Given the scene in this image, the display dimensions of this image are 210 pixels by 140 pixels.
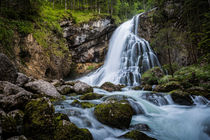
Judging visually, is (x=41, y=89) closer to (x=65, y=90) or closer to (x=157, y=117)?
(x=65, y=90)

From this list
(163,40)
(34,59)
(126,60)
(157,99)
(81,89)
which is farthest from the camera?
(126,60)

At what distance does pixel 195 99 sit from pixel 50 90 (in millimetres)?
8283

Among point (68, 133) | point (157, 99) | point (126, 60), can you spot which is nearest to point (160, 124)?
point (157, 99)

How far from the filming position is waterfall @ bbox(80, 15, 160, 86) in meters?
16.6

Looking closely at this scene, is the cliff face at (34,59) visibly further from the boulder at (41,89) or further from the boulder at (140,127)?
the boulder at (140,127)

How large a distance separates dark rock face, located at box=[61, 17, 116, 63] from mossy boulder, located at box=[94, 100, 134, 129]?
1819 cm

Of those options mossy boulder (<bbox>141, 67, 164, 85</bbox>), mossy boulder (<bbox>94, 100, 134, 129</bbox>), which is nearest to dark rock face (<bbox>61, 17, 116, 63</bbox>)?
mossy boulder (<bbox>141, 67, 164, 85</bbox>)

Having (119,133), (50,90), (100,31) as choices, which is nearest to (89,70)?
(100,31)

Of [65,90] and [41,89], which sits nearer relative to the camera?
[41,89]

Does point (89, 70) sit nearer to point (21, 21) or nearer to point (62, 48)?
point (62, 48)

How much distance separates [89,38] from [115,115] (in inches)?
776

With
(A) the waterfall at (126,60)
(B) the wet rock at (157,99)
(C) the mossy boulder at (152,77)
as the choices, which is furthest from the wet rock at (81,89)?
(A) the waterfall at (126,60)

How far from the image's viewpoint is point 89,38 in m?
22.3

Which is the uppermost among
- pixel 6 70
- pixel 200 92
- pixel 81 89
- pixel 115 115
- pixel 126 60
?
pixel 6 70
